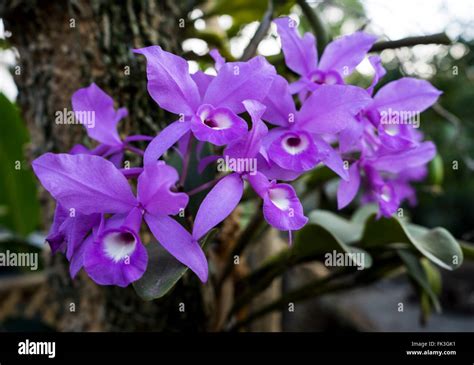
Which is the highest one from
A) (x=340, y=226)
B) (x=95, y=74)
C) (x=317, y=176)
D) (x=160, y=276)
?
(x=95, y=74)

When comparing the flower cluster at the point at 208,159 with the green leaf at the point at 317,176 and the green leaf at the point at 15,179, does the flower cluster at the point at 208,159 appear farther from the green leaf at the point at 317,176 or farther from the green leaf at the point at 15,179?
the green leaf at the point at 15,179

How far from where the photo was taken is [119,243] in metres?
0.44

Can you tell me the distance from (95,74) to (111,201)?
429mm

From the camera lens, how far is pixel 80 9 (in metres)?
0.81

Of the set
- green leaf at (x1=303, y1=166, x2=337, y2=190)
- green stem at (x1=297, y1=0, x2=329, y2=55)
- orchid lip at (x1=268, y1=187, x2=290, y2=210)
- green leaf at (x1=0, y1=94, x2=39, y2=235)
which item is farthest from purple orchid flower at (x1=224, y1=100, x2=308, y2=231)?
green leaf at (x1=0, y1=94, x2=39, y2=235)

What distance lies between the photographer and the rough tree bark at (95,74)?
790mm

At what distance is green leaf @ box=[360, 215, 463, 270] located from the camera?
60cm

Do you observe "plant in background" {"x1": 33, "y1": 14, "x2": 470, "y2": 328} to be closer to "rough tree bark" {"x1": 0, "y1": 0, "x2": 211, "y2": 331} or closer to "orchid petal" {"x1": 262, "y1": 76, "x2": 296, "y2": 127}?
"orchid petal" {"x1": 262, "y1": 76, "x2": 296, "y2": 127}

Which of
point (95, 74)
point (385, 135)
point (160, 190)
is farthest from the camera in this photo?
point (95, 74)

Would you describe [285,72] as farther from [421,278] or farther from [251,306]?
[251,306]

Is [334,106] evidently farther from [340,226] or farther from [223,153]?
[340,226]

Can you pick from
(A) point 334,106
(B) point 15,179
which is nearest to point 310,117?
(A) point 334,106

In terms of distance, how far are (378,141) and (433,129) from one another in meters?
2.36

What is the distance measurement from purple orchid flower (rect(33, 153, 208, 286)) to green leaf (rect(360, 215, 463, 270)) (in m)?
0.36
